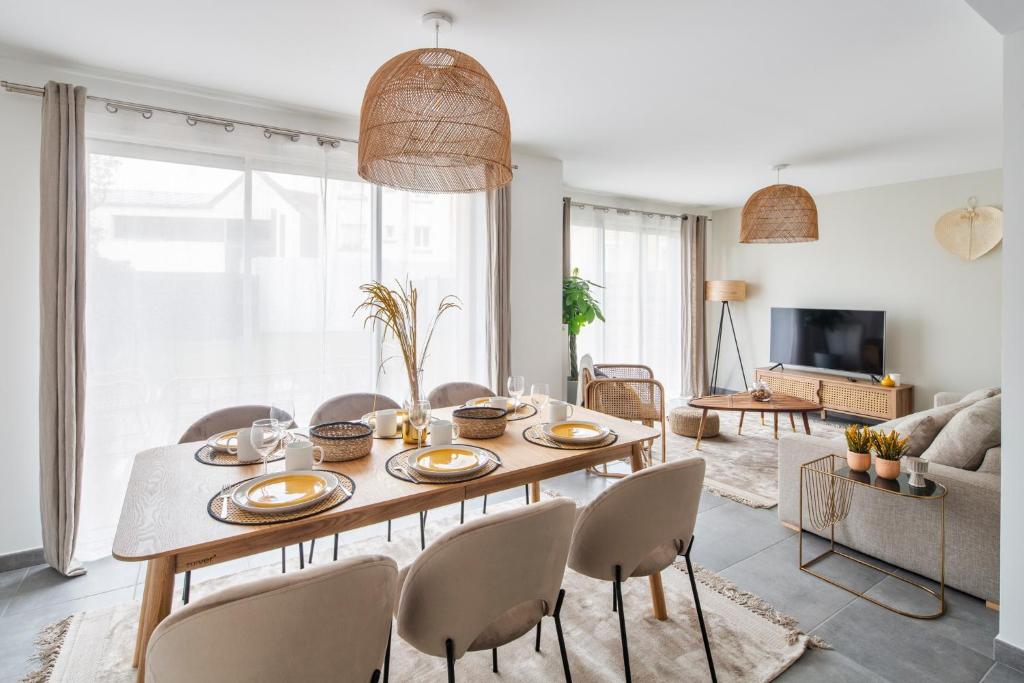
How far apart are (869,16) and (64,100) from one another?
365 cm

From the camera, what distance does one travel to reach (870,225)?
5.41m

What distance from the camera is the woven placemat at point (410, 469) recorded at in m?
1.58

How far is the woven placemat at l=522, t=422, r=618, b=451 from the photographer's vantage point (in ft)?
6.28

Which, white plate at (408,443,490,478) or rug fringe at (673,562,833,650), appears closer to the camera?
white plate at (408,443,490,478)

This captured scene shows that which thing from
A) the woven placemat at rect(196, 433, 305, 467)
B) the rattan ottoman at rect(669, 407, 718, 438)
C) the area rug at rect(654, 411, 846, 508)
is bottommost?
the area rug at rect(654, 411, 846, 508)

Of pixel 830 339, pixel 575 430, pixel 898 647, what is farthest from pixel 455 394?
pixel 830 339

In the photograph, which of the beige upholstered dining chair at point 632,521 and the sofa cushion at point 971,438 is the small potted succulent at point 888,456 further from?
the beige upholstered dining chair at point 632,521

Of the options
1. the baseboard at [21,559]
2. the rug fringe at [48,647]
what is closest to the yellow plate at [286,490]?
the rug fringe at [48,647]

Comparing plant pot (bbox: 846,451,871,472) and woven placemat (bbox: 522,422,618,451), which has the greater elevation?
woven placemat (bbox: 522,422,618,451)

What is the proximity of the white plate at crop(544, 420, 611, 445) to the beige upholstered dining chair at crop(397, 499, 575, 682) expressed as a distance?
1.99 feet

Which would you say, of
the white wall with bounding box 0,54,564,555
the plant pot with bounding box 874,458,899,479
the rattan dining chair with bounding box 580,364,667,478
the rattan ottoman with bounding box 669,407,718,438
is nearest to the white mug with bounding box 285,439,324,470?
the white wall with bounding box 0,54,564,555

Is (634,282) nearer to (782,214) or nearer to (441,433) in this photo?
(782,214)

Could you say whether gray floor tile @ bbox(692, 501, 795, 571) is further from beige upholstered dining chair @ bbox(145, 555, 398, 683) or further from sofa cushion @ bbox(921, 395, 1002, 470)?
beige upholstered dining chair @ bbox(145, 555, 398, 683)

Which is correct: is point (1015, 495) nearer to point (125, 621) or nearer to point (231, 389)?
point (125, 621)
